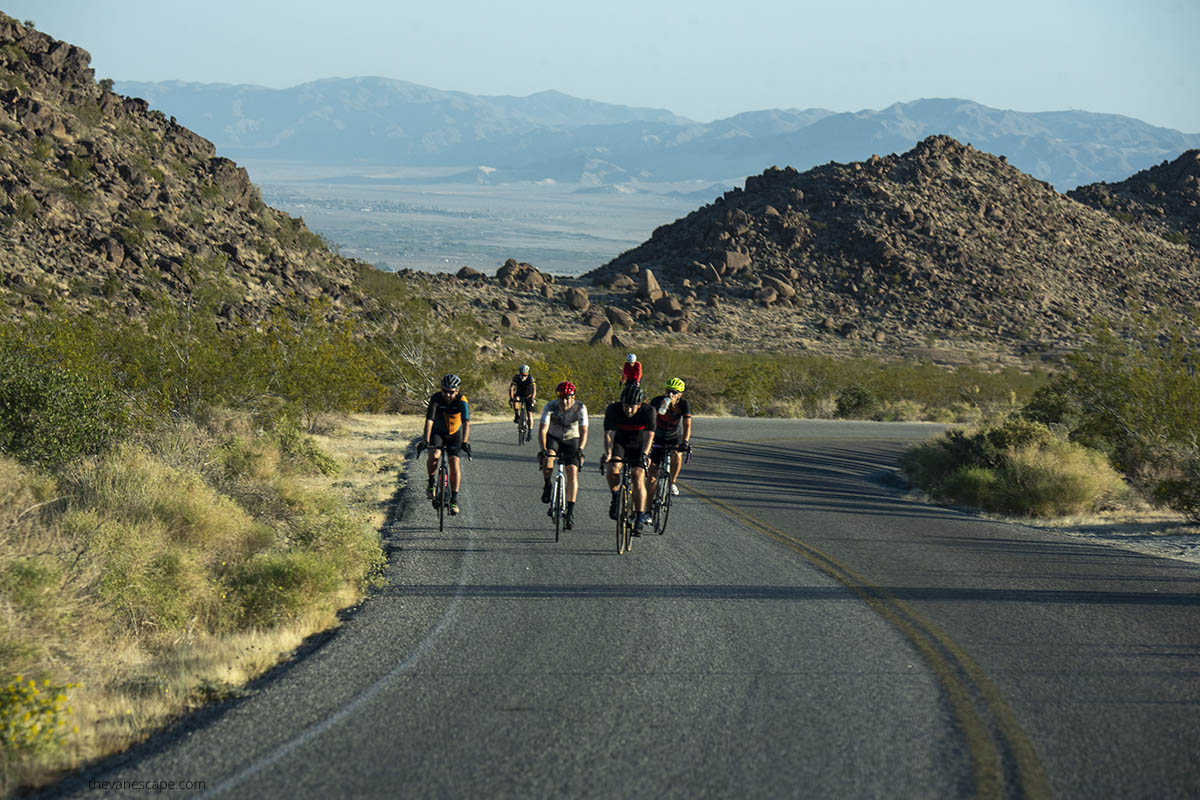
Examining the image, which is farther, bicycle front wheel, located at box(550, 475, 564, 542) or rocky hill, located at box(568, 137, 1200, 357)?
rocky hill, located at box(568, 137, 1200, 357)

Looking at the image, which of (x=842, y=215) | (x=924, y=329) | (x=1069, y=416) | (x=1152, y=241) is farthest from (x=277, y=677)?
(x=1152, y=241)

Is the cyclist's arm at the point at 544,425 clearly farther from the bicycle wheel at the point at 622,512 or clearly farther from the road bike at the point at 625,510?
the bicycle wheel at the point at 622,512

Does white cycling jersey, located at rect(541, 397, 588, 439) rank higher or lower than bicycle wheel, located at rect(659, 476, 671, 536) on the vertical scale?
higher

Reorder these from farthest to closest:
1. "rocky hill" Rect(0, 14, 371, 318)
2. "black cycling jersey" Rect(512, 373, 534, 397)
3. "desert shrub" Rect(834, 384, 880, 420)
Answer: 1. "desert shrub" Rect(834, 384, 880, 420)
2. "rocky hill" Rect(0, 14, 371, 318)
3. "black cycling jersey" Rect(512, 373, 534, 397)

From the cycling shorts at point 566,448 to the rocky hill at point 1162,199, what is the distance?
282ft

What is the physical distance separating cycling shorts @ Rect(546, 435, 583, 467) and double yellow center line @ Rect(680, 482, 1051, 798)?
3.43m

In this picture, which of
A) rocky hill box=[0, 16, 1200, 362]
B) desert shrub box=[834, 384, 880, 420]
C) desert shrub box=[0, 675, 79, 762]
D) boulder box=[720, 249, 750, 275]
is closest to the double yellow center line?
desert shrub box=[0, 675, 79, 762]

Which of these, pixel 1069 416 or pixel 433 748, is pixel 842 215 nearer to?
pixel 1069 416

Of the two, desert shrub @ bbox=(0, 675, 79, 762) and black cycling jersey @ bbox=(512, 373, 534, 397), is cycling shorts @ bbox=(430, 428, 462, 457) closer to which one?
desert shrub @ bbox=(0, 675, 79, 762)

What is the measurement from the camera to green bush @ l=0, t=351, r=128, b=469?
1130 centimetres

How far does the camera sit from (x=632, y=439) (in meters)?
11.3

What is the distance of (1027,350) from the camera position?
66875 mm

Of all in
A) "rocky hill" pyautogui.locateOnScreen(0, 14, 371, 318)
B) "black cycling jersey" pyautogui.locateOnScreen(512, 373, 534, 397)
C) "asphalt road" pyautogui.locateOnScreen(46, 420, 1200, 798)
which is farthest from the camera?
"rocky hill" pyautogui.locateOnScreen(0, 14, 371, 318)

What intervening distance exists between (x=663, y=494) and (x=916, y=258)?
226 ft
